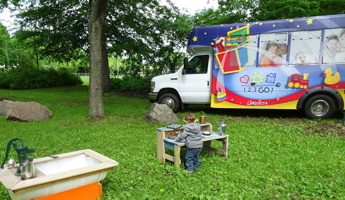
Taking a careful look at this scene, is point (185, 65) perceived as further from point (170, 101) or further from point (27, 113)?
point (27, 113)

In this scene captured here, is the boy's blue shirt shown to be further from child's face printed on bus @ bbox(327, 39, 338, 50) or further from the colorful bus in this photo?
child's face printed on bus @ bbox(327, 39, 338, 50)

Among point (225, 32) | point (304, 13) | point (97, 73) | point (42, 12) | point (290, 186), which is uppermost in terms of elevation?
point (42, 12)

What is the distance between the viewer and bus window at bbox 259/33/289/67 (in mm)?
8270

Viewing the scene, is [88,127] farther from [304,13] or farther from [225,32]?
[304,13]

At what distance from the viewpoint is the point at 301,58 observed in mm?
8109

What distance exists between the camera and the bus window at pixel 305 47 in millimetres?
7961

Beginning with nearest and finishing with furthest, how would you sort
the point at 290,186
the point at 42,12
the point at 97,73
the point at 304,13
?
the point at 290,186 → the point at 97,73 → the point at 304,13 → the point at 42,12

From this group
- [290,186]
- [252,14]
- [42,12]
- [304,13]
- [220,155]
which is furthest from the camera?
[42,12]

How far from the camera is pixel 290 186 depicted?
3.84 meters

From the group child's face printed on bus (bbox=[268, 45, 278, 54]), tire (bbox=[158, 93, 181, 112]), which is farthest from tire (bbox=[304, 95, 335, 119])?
tire (bbox=[158, 93, 181, 112])

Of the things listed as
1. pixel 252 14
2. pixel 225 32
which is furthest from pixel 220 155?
pixel 252 14

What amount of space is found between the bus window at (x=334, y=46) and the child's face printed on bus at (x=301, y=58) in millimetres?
535

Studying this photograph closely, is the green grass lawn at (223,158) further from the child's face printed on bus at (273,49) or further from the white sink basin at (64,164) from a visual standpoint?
the child's face printed on bus at (273,49)

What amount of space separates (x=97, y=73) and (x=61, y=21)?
10.2 meters
